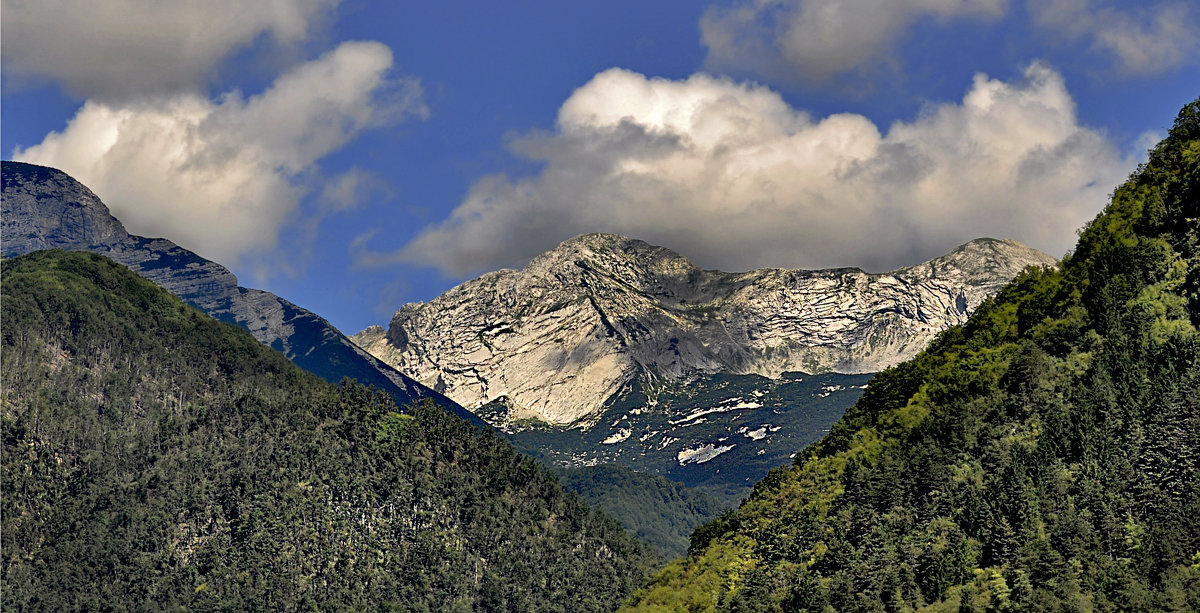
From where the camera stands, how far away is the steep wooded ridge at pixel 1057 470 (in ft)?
451

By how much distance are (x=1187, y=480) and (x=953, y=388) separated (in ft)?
178

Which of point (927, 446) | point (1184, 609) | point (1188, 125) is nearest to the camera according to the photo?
point (1184, 609)

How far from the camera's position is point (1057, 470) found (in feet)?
498

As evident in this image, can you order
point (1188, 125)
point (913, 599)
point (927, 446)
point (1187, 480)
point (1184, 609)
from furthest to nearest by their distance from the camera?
point (1188, 125) → point (927, 446) → point (913, 599) → point (1187, 480) → point (1184, 609)

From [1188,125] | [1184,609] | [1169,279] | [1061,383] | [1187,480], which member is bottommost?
[1184,609]

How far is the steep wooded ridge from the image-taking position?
5413 inches

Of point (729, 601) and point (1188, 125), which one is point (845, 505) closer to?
point (729, 601)

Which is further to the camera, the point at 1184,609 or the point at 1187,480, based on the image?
the point at 1187,480

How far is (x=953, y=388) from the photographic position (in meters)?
191

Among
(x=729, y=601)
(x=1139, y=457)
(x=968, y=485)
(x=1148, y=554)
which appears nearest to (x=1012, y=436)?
(x=968, y=485)

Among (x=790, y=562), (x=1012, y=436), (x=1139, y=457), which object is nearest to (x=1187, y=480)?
(x=1139, y=457)

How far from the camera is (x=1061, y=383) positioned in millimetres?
166625

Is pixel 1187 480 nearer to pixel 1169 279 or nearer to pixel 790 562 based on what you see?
pixel 1169 279

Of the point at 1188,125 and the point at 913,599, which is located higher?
the point at 1188,125
